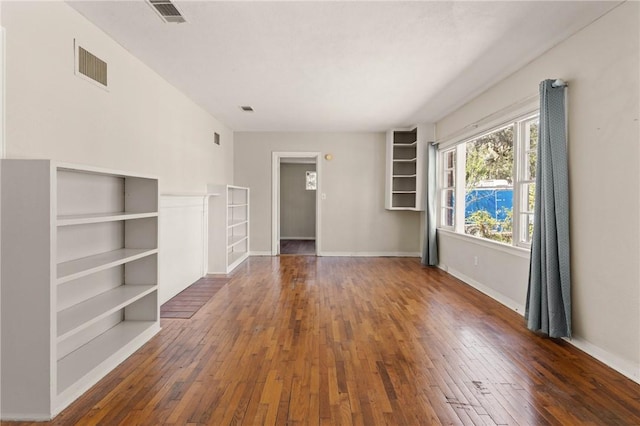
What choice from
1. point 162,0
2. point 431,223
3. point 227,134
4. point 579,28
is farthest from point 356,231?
point 162,0

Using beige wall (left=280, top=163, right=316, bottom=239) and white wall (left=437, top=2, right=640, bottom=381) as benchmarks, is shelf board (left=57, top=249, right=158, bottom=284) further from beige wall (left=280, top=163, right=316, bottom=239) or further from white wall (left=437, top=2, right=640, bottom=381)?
beige wall (left=280, top=163, right=316, bottom=239)

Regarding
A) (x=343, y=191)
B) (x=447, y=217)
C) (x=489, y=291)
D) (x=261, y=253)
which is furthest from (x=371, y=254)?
(x=489, y=291)

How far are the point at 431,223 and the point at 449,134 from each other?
152 centimetres

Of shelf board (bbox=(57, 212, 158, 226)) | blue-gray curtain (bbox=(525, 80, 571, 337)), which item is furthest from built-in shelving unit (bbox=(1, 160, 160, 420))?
blue-gray curtain (bbox=(525, 80, 571, 337))

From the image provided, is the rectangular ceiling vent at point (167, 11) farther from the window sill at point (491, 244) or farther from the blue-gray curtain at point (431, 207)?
the blue-gray curtain at point (431, 207)

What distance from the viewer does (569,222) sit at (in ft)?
9.34

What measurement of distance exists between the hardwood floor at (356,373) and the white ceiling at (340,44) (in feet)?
8.19

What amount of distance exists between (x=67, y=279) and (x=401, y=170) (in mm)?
6075

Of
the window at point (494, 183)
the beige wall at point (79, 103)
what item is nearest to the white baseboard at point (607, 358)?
the window at point (494, 183)

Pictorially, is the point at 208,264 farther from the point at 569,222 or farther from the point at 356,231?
the point at 569,222

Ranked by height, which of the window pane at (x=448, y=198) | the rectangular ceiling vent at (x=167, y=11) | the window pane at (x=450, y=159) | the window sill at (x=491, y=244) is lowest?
the window sill at (x=491, y=244)

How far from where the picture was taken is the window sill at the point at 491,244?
3543 mm

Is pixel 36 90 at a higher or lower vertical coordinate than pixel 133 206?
higher

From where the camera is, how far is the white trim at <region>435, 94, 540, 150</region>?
338cm
